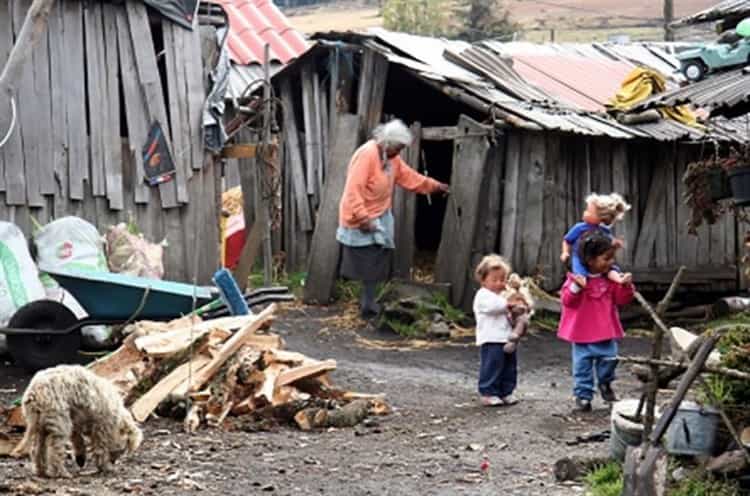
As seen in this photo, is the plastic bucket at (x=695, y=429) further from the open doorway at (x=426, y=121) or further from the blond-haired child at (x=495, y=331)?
the open doorway at (x=426, y=121)

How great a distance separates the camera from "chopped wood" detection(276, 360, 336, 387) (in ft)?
34.7

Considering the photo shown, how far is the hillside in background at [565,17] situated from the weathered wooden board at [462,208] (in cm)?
2808

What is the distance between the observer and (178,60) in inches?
547

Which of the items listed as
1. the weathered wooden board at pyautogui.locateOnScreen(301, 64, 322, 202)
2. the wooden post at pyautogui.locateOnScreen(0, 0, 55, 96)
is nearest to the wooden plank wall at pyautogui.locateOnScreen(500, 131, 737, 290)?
the weathered wooden board at pyautogui.locateOnScreen(301, 64, 322, 202)

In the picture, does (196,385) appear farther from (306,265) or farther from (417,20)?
(417,20)

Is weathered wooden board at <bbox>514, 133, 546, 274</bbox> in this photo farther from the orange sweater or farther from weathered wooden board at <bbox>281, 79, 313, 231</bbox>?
weathered wooden board at <bbox>281, 79, 313, 231</bbox>

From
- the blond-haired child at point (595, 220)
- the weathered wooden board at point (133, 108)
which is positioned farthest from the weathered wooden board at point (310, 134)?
the blond-haired child at point (595, 220)

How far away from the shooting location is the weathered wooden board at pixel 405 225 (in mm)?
16766

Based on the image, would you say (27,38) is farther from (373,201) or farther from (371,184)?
(373,201)

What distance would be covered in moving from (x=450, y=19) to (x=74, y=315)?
107 ft

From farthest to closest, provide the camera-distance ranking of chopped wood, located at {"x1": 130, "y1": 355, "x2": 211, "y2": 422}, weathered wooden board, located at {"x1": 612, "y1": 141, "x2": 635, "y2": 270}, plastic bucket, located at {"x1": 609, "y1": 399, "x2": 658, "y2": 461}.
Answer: weathered wooden board, located at {"x1": 612, "y1": 141, "x2": 635, "y2": 270} → chopped wood, located at {"x1": 130, "y1": 355, "x2": 211, "y2": 422} → plastic bucket, located at {"x1": 609, "y1": 399, "x2": 658, "y2": 461}

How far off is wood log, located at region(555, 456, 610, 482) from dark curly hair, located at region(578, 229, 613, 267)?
247cm

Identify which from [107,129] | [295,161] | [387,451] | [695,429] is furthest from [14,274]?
[695,429]

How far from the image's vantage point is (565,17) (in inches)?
2085
